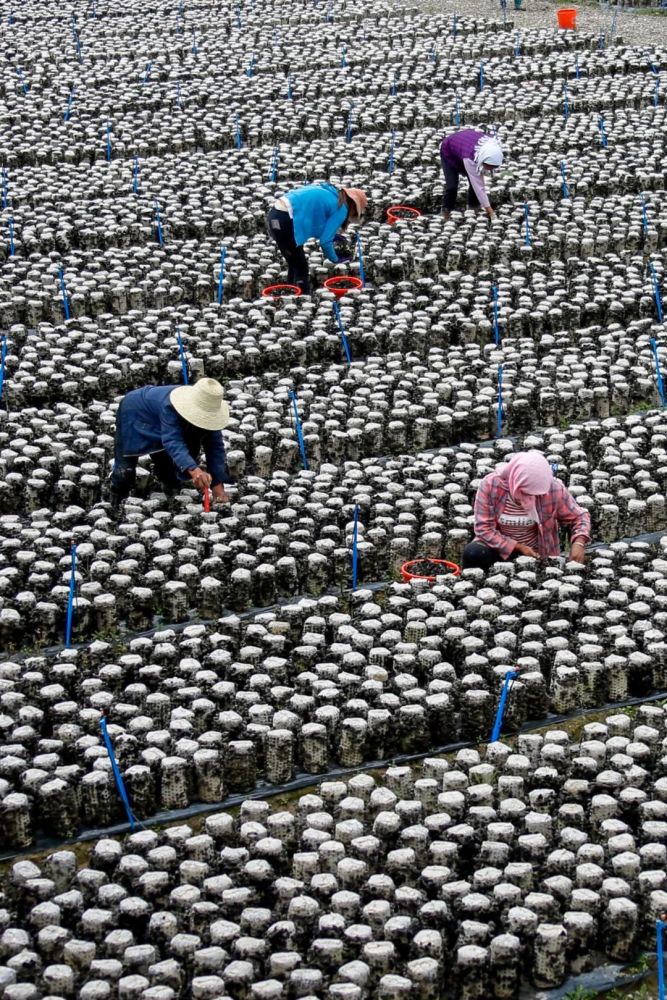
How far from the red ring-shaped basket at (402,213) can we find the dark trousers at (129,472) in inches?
160

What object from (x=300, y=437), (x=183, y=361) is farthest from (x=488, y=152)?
(x=300, y=437)

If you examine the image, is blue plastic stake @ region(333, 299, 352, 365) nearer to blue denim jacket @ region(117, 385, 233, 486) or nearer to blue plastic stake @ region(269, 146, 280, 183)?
blue denim jacket @ region(117, 385, 233, 486)

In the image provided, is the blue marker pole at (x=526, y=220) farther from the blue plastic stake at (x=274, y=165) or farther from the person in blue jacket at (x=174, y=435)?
the person in blue jacket at (x=174, y=435)

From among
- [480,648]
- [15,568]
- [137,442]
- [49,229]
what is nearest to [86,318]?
[49,229]

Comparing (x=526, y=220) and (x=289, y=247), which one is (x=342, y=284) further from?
(x=526, y=220)

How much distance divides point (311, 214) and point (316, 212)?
0.04m

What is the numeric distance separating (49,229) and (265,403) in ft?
10.5

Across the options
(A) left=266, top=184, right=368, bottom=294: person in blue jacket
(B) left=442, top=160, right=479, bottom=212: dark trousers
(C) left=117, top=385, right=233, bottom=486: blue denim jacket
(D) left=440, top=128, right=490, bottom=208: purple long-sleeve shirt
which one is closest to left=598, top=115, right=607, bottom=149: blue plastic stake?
(B) left=442, top=160, right=479, bottom=212: dark trousers

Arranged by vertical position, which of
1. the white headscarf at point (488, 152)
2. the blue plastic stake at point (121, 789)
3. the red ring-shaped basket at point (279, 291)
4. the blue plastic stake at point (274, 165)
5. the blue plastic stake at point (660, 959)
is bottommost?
the blue plastic stake at point (660, 959)

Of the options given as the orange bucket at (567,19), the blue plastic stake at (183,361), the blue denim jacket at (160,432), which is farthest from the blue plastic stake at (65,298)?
the orange bucket at (567,19)

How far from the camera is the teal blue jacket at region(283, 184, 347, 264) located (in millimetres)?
7938

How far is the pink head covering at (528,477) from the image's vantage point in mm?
5152

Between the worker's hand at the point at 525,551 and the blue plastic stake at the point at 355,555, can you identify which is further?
the blue plastic stake at the point at 355,555

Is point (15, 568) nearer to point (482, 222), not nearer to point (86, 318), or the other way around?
point (86, 318)
